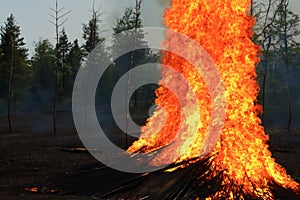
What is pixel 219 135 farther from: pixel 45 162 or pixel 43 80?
pixel 43 80

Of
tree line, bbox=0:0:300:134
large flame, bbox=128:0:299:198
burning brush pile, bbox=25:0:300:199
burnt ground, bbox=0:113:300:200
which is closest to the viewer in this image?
burning brush pile, bbox=25:0:300:199

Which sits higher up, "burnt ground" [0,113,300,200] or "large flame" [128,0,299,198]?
"large flame" [128,0,299,198]

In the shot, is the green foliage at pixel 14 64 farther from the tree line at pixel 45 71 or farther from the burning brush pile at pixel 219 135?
the burning brush pile at pixel 219 135

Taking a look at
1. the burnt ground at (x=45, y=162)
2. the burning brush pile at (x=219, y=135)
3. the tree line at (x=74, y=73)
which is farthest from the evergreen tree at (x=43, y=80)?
the burning brush pile at (x=219, y=135)

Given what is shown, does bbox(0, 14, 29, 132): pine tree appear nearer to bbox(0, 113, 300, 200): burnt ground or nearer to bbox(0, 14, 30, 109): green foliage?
bbox(0, 14, 30, 109): green foliage

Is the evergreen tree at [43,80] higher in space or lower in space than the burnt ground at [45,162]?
higher

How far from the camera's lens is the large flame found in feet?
32.9

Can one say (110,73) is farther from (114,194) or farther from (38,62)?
(114,194)

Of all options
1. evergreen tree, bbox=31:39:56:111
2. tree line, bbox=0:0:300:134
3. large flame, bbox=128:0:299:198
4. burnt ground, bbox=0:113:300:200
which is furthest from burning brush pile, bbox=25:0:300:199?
evergreen tree, bbox=31:39:56:111

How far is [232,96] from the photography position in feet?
33.7

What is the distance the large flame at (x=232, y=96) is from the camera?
10.0 m

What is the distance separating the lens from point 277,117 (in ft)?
156

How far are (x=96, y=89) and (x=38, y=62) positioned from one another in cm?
1527

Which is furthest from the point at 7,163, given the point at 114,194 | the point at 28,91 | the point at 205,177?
the point at 28,91
